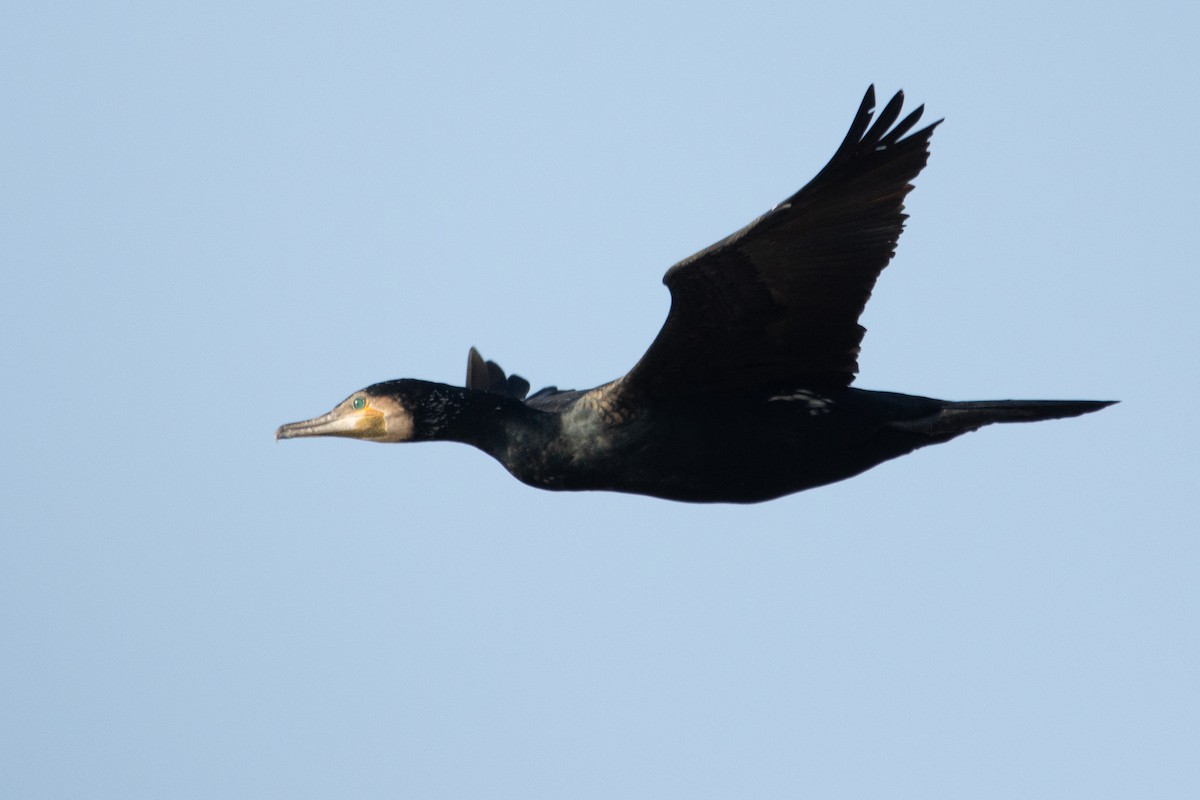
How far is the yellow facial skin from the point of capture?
8852mm

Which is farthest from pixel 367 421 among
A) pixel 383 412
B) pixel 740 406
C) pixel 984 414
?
pixel 984 414

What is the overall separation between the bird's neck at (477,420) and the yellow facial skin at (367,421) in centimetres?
8

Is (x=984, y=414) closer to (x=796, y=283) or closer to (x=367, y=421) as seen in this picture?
(x=796, y=283)

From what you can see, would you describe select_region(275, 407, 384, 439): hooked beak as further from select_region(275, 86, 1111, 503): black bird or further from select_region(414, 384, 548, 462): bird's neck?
select_region(414, 384, 548, 462): bird's neck

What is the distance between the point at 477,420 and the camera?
346 inches

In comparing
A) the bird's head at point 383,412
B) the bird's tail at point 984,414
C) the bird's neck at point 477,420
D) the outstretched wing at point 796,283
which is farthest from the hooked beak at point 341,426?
the bird's tail at point 984,414

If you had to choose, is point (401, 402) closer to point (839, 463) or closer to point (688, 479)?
point (688, 479)

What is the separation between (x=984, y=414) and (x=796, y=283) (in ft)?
3.82

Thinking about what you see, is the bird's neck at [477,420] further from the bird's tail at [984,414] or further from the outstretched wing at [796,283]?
the bird's tail at [984,414]

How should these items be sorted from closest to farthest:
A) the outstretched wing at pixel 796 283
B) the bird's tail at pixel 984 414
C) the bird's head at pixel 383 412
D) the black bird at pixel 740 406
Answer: the outstretched wing at pixel 796 283 → the black bird at pixel 740 406 → the bird's tail at pixel 984 414 → the bird's head at pixel 383 412

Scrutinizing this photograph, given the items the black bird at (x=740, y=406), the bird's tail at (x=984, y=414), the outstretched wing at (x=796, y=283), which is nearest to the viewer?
the outstretched wing at (x=796, y=283)

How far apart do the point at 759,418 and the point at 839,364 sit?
1.49ft

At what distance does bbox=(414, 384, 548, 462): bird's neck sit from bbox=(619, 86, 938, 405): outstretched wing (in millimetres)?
428

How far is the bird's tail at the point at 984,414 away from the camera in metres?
8.25
